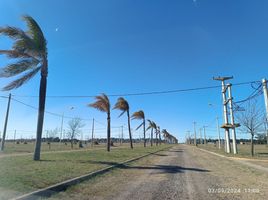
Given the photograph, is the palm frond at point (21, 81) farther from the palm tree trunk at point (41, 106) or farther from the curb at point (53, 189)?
the curb at point (53, 189)

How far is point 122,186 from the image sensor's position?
903cm

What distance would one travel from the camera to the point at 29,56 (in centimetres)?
1620

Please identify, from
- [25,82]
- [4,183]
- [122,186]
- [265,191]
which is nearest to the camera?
[4,183]

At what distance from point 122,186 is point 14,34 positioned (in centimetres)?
1131

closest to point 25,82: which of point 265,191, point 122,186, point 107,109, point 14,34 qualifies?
point 14,34

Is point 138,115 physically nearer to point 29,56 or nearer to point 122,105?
point 122,105

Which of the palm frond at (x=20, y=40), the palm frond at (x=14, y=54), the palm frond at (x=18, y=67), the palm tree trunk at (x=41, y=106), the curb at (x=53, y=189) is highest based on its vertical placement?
the palm frond at (x=20, y=40)

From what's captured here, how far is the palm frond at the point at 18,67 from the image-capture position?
1515 cm

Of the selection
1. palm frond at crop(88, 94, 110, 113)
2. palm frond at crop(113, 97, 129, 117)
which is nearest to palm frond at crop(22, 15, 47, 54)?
palm frond at crop(88, 94, 110, 113)

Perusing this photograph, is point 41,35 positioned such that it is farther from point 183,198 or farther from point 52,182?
point 183,198

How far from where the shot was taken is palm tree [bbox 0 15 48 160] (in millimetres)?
15203

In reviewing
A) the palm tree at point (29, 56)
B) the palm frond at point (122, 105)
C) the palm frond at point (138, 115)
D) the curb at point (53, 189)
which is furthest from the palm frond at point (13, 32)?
the palm frond at point (138, 115)

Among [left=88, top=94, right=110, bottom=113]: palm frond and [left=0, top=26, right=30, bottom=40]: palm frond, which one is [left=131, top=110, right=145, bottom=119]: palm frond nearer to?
[left=88, top=94, right=110, bottom=113]: palm frond

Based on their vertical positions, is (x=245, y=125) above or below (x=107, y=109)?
below
